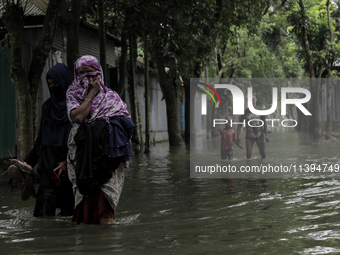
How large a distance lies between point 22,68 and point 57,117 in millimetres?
4398

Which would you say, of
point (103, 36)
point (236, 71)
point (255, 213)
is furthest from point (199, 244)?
point (236, 71)

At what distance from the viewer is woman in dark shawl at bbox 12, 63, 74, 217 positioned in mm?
5383

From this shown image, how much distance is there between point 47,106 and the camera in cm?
552

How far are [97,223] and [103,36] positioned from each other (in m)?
9.23

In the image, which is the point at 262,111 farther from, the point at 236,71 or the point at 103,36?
the point at 236,71

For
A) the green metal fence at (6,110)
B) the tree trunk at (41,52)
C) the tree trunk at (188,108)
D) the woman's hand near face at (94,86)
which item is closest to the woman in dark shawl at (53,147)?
the woman's hand near face at (94,86)

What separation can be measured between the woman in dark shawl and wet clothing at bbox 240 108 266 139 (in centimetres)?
733

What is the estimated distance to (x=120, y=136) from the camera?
4824 mm

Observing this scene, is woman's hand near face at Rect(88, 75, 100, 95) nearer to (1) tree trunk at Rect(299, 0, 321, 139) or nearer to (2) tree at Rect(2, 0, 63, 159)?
(2) tree at Rect(2, 0, 63, 159)

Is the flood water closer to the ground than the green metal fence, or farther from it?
closer to the ground

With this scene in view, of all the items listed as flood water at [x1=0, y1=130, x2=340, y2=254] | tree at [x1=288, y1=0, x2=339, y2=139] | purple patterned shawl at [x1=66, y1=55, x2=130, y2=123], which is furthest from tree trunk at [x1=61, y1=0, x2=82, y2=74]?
tree at [x1=288, y1=0, x2=339, y2=139]

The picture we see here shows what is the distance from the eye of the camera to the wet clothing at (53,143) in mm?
5395

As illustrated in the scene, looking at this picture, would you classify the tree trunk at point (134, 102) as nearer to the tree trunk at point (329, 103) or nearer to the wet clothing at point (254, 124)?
the wet clothing at point (254, 124)

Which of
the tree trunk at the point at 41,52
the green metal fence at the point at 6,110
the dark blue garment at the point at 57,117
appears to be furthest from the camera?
the green metal fence at the point at 6,110
